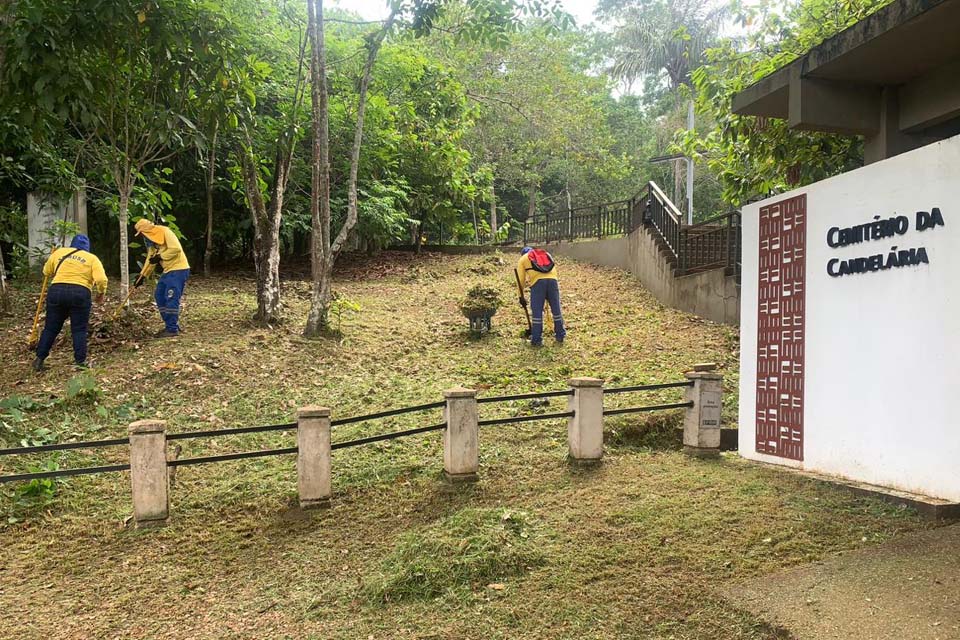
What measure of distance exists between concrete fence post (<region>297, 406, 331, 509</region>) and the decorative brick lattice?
3.94 m

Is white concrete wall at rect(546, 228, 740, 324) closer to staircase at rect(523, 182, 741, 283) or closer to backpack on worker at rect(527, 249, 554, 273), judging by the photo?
staircase at rect(523, 182, 741, 283)

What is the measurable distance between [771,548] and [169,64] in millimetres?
9321

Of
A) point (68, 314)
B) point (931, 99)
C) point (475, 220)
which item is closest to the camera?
point (931, 99)

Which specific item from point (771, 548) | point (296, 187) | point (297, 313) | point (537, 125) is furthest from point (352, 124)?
point (771, 548)

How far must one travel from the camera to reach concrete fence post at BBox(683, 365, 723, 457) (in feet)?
21.7

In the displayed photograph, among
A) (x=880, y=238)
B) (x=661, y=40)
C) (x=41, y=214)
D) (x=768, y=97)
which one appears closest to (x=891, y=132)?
(x=768, y=97)

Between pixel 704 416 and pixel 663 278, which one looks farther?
pixel 663 278

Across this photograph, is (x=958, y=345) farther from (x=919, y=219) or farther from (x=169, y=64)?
(x=169, y=64)

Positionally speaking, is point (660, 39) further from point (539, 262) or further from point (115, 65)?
point (115, 65)

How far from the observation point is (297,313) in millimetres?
12531

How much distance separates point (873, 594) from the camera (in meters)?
3.76

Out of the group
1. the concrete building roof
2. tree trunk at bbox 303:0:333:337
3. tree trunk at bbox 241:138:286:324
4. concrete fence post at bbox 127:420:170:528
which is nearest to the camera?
the concrete building roof

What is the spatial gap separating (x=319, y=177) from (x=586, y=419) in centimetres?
588

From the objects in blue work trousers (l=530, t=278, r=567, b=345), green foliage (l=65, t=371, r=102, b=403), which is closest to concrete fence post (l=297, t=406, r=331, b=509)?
green foliage (l=65, t=371, r=102, b=403)
